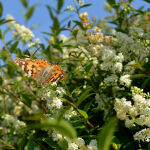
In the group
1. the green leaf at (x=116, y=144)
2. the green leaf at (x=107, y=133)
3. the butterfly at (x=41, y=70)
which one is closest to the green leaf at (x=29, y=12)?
the butterfly at (x=41, y=70)

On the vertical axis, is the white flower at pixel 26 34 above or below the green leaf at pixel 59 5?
above

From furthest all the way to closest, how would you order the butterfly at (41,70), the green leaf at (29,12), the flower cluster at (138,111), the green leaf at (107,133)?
the green leaf at (29,12) → the butterfly at (41,70) → the flower cluster at (138,111) → the green leaf at (107,133)

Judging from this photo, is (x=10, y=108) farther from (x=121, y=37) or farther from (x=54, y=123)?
(x=54, y=123)

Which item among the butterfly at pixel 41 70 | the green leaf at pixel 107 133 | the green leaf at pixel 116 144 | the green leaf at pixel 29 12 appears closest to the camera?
the green leaf at pixel 107 133

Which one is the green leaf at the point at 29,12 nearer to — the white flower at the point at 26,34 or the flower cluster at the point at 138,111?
the white flower at the point at 26,34

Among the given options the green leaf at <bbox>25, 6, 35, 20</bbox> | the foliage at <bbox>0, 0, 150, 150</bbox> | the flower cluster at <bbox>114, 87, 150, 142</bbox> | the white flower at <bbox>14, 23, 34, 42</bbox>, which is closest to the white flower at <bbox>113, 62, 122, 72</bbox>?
the foliage at <bbox>0, 0, 150, 150</bbox>

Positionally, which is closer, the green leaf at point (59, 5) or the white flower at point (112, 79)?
the green leaf at point (59, 5)

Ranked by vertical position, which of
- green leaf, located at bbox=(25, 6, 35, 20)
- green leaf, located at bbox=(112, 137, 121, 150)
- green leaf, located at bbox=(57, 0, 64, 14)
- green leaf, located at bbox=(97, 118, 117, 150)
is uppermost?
green leaf, located at bbox=(25, 6, 35, 20)

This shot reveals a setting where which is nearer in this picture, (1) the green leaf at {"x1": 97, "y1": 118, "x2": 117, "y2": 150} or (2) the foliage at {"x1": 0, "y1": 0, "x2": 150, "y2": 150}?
(1) the green leaf at {"x1": 97, "y1": 118, "x2": 117, "y2": 150}

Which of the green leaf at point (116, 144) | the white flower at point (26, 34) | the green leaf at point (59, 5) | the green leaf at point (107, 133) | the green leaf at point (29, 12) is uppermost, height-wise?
the white flower at point (26, 34)

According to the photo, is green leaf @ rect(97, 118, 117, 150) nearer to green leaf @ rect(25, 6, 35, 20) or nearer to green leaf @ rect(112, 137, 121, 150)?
green leaf @ rect(112, 137, 121, 150)
